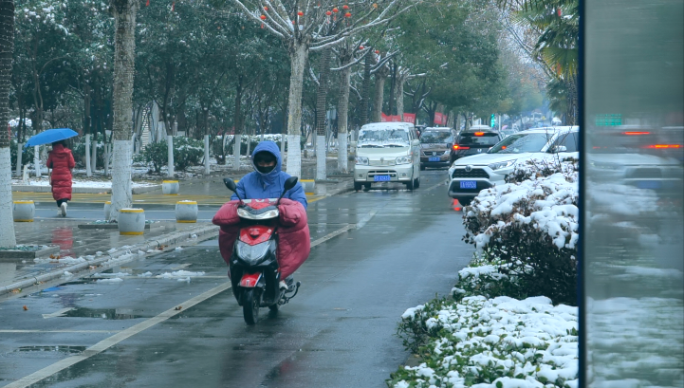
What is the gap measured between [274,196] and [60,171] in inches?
451

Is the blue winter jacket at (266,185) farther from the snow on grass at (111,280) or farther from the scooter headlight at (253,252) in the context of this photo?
the snow on grass at (111,280)

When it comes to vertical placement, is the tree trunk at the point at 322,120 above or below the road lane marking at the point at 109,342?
above

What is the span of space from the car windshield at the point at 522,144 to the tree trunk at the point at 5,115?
12.0 meters

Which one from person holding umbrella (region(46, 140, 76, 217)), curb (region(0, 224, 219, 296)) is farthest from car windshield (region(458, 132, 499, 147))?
curb (region(0, 224, 219, 296))

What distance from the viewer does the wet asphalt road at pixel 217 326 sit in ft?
22.5

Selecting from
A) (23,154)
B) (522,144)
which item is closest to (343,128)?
(23,154)

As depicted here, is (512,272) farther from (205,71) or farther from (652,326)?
(205,71)

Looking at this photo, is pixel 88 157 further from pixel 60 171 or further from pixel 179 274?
pixel 179 274

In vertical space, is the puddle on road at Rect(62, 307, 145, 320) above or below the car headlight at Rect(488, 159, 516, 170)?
below

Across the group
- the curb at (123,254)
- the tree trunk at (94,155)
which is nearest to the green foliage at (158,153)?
the tree trunk at (94,155)

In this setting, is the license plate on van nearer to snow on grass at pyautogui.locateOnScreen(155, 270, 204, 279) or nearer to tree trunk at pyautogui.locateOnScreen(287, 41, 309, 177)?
tree trunk at pyautogui.locateOnScreen(287, 41, 309, 177)

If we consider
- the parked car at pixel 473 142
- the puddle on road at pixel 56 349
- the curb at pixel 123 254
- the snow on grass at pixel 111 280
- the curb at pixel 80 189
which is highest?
the parked car at pixel 473 142

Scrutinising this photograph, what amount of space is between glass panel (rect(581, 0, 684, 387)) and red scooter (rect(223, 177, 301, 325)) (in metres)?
6.14

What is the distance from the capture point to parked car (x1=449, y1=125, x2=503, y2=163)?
108 ft
